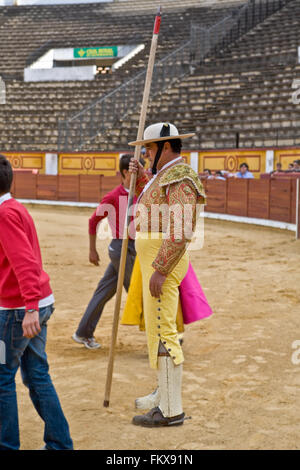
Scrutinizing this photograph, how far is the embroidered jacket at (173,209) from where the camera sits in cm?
246

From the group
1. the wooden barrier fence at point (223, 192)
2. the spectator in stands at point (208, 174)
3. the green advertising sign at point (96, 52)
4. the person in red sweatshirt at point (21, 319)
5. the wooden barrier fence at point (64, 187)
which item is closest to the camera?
the person in red sweatshirt at point (21, 319)

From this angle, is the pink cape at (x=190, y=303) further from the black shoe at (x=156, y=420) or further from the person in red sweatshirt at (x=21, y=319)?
the person in red sweatshirt at (x=21, y=319)

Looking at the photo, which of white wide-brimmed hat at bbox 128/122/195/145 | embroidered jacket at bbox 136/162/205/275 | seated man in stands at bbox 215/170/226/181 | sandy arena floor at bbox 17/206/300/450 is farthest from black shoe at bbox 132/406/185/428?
seated man in stands at bbox 215/170/226/181

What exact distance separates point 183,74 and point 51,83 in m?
5.36

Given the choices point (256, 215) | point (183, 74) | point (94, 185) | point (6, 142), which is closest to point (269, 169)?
point (256, 215)

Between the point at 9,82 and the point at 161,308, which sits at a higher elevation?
the point at 9,82

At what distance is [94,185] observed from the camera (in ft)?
52.7

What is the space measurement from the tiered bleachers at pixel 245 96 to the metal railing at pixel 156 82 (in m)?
0.49

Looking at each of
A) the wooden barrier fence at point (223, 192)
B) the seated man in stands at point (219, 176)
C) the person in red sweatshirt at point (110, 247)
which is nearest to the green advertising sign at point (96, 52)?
the wooden barrier fence at point (223, 192)

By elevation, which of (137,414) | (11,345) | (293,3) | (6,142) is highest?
(293,3)

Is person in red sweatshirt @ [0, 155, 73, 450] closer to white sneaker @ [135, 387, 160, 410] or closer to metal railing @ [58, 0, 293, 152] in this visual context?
white sneaker @ [135, 387, 160, 410]

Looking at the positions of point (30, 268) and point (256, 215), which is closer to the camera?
point (30, 268)
